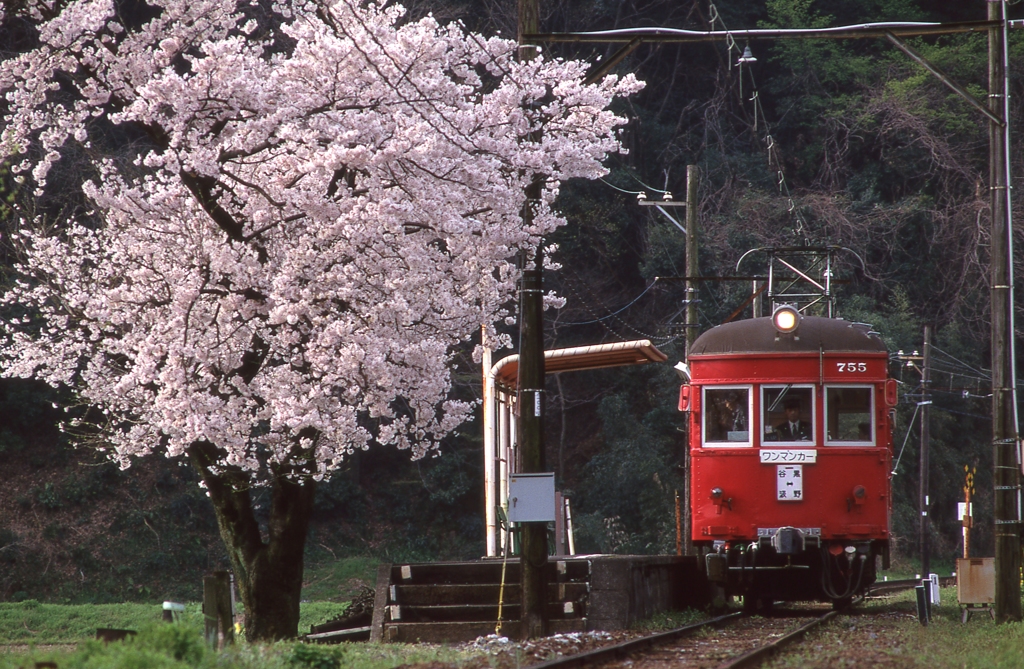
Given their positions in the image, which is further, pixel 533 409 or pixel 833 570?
pixel 833 570

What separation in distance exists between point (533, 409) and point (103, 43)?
6175 millimetres

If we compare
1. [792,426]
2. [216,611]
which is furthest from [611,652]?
[792,426]

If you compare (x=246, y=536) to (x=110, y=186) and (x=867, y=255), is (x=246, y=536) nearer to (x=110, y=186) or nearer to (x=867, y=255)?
(x=110, y=186)

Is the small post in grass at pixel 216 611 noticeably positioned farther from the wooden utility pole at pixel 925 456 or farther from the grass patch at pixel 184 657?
the wooden utility pole at pixel 925 456

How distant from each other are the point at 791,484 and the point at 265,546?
6.21 meters

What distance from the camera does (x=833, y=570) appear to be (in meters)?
14.0

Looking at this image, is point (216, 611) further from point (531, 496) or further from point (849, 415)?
point (849, 415)

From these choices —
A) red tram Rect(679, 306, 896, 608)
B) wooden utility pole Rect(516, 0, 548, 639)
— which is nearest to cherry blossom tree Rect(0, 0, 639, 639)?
wooden utility pole Rect(516, 0, 548, 639)

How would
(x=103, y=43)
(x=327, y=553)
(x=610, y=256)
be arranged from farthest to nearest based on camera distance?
1. (x=610, y=256)
2. (x=327, y=553)
3. (x=103, y=43)

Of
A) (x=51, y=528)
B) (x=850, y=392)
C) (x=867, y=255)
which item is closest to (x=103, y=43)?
(x=850, y=392)

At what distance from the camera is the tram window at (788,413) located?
13.1 m

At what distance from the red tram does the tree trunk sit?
4721mm

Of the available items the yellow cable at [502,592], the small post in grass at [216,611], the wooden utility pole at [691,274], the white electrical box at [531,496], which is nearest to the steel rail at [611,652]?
the white electrical box at [531,496]

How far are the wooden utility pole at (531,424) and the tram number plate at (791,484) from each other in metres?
3.14
